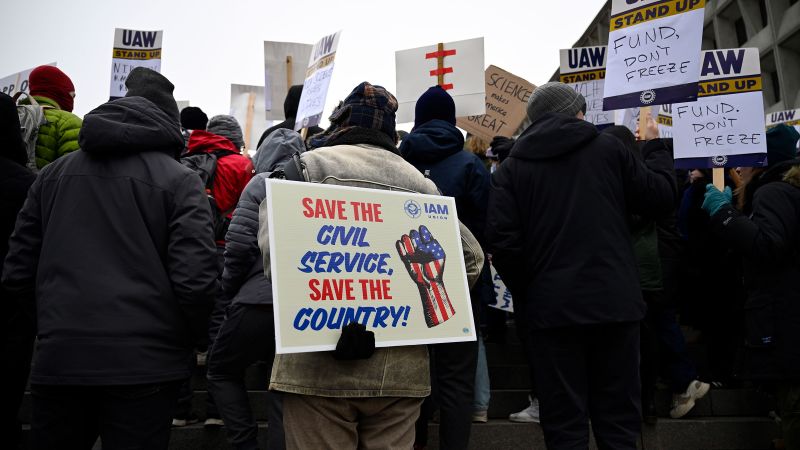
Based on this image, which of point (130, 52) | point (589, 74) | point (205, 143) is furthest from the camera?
point (130, 52)

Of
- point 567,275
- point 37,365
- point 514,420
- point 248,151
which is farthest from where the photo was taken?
point 248,151

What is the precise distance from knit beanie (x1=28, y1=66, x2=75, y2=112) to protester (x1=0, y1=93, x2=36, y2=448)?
127cm

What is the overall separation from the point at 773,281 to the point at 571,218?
5.72 feet

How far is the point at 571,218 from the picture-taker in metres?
3.15

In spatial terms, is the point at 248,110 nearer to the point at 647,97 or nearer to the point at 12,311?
the point at 647,97

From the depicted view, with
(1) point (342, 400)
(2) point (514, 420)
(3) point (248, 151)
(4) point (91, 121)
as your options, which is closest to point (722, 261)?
(2) point (514, 420)

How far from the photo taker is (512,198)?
3.37 m

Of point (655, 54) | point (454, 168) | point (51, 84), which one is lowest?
point (454, 168)

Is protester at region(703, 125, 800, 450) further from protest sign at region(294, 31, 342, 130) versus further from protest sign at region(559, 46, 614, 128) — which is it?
protest sign at region(294, 31, 342, 130)

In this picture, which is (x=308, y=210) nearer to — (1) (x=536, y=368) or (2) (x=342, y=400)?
(2) (x=342, y=400)

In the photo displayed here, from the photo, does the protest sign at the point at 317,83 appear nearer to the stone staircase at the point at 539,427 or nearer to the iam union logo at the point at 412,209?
the stone staircase at the point at 539,427

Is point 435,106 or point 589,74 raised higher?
point 589,74

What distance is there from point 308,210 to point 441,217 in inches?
21.9

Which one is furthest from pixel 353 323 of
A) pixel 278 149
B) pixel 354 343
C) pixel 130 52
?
pixel 130 52
